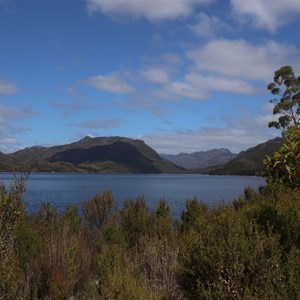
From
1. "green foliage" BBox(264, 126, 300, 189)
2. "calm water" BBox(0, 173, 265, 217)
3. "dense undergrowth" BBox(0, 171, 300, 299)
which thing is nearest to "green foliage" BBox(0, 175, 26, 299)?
"dense undergrowth" BBox(0, 171, 300, 299)

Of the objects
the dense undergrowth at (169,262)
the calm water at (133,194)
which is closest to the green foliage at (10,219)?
the dense undergrowth at (169,262)

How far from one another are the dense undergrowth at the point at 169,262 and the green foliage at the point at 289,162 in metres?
1.01

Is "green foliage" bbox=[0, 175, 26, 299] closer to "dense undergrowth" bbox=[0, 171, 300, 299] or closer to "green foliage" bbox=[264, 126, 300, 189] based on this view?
"dense undergrowth" bbox=[0, 171, 300, 299]

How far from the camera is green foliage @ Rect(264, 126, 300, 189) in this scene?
7.44 m

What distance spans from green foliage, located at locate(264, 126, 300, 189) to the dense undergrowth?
39.8 inches

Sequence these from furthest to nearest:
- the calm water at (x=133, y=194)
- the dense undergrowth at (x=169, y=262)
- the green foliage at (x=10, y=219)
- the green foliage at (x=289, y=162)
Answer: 1. the calm water at (x=133, y=194)
2. the green foliage at (x=289, y=162)
3. the dense undergrowth at (x=169, y=262)
4. the green foliage at (x=10, y=219)

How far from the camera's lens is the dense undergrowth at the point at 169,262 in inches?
220

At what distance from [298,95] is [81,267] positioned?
2564 centimetres

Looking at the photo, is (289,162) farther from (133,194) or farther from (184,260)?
(133,194)

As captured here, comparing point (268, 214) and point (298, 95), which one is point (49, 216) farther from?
point (298, 95)

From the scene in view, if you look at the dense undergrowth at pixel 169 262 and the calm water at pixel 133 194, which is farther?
the calm water at pixel 133 194

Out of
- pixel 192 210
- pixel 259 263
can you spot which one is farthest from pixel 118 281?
pixel 192 210

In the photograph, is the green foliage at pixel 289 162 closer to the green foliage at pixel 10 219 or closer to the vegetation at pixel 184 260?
the vegetation at pixel 184 260

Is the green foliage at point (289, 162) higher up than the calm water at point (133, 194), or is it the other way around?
the green foliage at point (289, 162)
